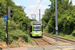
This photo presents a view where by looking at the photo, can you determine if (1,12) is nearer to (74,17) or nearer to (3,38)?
(3,38)

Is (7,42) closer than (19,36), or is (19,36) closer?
(7,42)

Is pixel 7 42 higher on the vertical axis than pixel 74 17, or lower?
lower

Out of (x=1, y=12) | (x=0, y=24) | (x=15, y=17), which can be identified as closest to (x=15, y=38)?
(x=0, y=24)

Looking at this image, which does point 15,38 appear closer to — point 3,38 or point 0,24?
point 3,38

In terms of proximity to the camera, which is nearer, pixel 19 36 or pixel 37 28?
pixel 19 36

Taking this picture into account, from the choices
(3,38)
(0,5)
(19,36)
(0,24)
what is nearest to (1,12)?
(0,5)

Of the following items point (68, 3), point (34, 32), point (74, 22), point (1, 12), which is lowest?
point (34, 32)

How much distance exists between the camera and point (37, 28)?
24.3 meters

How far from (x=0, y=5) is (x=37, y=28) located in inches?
362

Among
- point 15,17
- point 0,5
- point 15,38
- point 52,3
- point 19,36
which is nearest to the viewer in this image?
point 15,38

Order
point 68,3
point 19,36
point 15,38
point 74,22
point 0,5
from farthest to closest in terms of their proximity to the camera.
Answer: point 68,3 → point 74,22 → point 0,5 → point 19,36 → point 15,38

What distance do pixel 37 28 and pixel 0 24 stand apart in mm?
10706

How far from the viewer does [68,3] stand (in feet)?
155

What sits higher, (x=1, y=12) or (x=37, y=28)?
(x=1, y=12)
